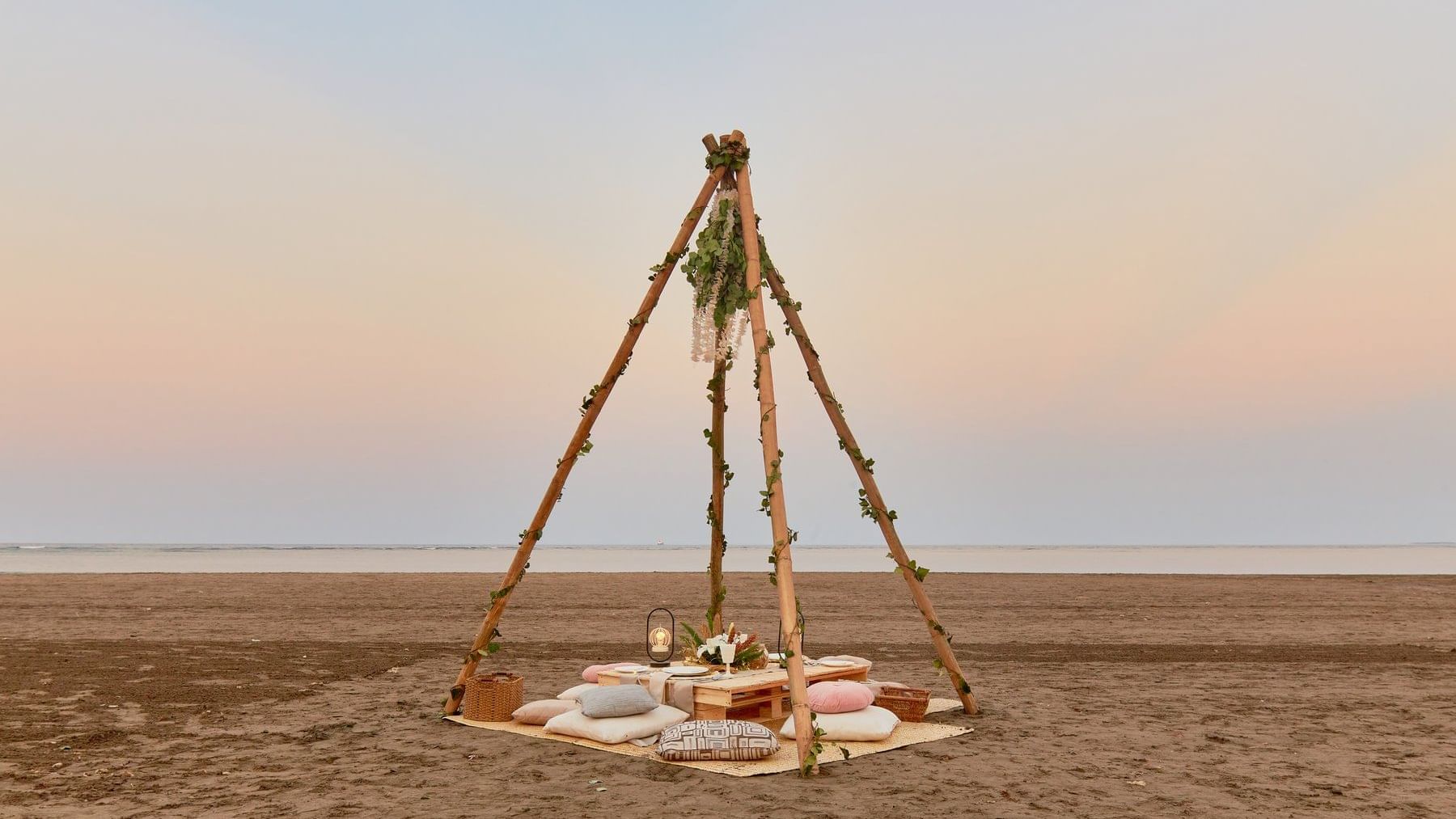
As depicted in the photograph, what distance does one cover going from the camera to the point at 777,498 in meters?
6.93

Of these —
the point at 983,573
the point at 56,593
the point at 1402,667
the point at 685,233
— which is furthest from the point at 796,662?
the point at 983,573

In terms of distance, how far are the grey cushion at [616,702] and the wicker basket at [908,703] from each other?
2.08 meters

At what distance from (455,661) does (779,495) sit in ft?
22.7

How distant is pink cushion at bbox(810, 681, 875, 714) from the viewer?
7395 millimetres

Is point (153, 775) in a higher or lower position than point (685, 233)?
lower

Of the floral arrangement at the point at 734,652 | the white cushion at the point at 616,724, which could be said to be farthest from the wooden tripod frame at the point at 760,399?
the white cushion at the point at 616,724

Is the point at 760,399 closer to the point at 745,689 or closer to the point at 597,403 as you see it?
the point at 597,403

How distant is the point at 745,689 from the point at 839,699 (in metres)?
0.74

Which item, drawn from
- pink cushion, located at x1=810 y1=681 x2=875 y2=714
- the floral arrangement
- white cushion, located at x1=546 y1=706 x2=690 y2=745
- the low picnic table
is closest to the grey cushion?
white cushion, located at x1=546 y1=706 x2=690 y2=745

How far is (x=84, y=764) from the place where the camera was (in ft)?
22.0

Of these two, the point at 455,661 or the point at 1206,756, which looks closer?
the point at 1206,756

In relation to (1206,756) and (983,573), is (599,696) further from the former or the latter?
(983,573)

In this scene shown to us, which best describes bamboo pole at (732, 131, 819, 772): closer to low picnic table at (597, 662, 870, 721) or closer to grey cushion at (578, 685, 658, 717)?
low picnic table at (597, 662, 870, 721)

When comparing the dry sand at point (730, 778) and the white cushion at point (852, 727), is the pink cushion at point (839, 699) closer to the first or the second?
the white cushion at point (852, 727)
